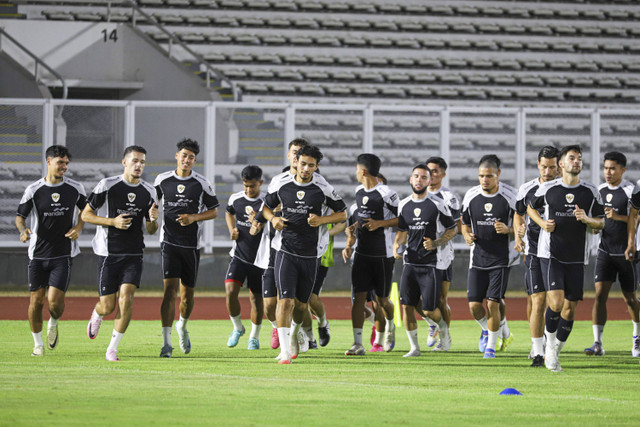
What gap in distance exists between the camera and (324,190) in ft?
37.4

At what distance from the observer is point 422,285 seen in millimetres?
12477

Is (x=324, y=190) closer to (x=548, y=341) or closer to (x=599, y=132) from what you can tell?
(x=548, y=341)

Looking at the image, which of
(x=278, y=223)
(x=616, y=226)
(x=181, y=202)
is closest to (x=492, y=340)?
(x=616, y=226)

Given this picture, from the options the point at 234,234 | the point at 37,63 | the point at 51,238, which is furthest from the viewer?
the point at 37,63

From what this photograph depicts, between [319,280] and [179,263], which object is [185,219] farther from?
[319,280]

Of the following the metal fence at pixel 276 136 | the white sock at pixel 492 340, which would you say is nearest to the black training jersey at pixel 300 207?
the white sock at pixel 492 340

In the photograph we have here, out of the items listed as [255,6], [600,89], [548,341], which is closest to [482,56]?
[600,89]

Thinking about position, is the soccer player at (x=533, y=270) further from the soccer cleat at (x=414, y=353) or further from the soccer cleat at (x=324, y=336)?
→ the soccer cleat at (x=324, y=336)

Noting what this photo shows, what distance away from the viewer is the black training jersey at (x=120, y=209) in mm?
11609

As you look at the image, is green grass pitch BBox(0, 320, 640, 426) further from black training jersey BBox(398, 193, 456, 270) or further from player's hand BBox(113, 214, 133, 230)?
player's hand BBox(113, 214, 133, 230)

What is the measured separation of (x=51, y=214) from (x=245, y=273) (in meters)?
2.59

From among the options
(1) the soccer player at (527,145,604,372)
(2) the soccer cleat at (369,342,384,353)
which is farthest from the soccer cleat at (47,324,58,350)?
(1) the soccer player at (527,145,604,372)

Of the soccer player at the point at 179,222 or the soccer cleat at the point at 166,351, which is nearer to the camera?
the soccer cleat at the point at 166,351

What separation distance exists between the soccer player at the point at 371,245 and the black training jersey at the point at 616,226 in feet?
8.37
